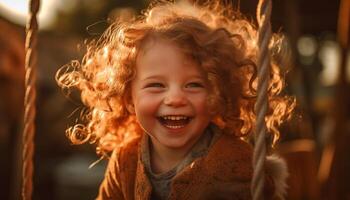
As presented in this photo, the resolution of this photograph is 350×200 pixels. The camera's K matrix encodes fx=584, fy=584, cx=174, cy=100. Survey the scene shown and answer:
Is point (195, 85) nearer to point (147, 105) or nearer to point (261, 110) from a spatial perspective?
point (147, 105)

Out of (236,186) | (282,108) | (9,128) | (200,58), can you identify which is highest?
(200,58)

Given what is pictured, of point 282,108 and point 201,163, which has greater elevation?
point 282,108

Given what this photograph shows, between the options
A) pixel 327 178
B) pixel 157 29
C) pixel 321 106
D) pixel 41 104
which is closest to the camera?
pixel 157 29

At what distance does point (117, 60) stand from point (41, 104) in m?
4.38

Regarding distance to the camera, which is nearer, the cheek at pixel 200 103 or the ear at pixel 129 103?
the cheek at pixel 200 103

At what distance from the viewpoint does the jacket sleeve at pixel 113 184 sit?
4.41 feet

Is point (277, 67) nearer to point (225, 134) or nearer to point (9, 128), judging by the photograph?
point (225, 134)

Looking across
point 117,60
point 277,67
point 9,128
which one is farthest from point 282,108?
point 9,128

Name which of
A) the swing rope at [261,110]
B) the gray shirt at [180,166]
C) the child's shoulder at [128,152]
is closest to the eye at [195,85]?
the gray shirt at [180,166]

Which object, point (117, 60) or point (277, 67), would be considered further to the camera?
point (277, 67)

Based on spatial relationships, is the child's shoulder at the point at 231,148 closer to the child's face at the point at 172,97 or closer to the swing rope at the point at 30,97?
the child's face at the point at 172,97

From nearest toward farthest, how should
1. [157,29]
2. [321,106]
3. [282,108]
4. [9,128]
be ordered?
[157,29] < [282,108] < [9,128] < [321,106]

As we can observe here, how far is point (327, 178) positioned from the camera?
2037 mm

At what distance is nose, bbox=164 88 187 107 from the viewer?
1.14 m
